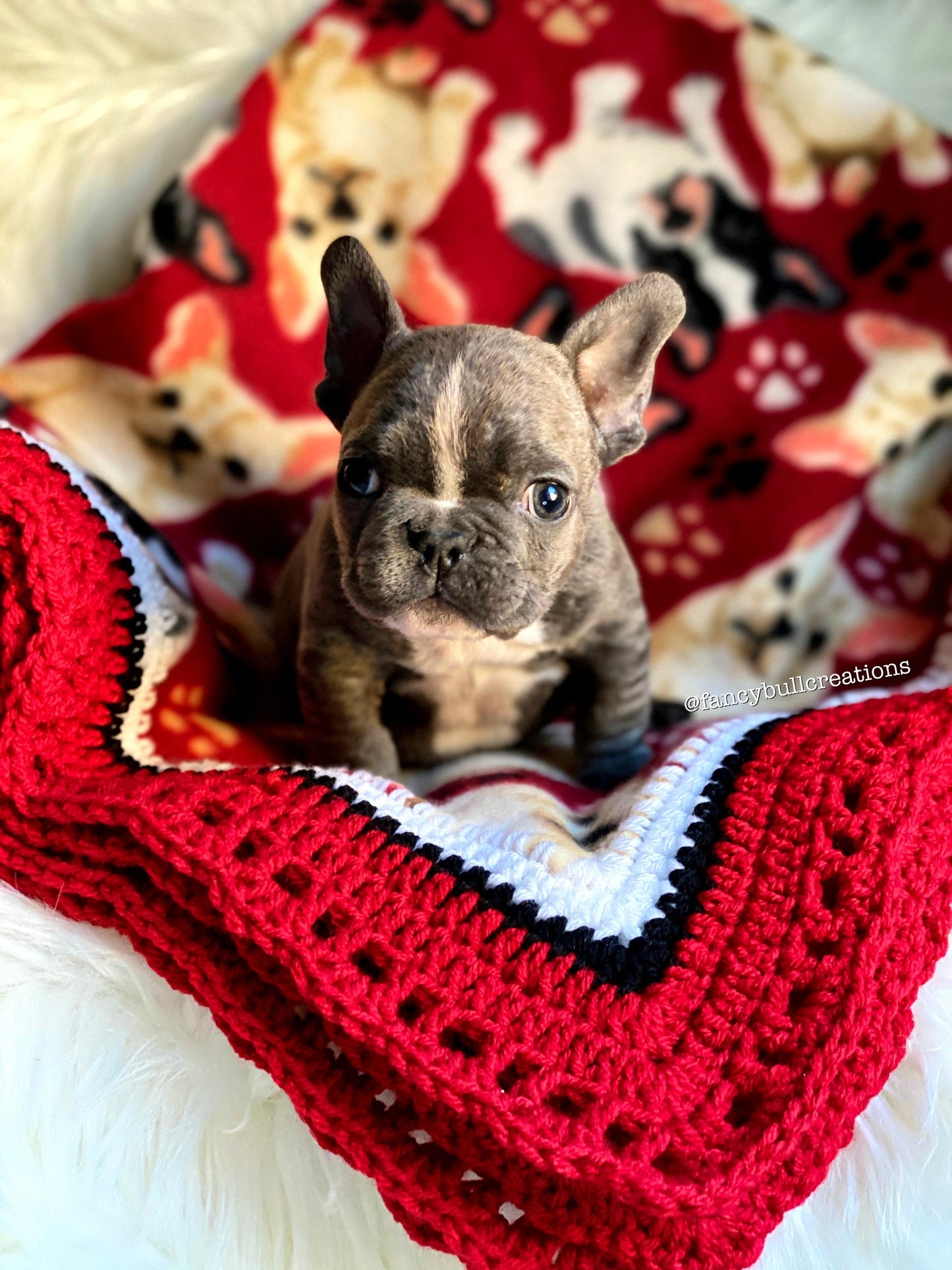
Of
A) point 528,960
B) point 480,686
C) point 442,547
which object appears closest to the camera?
point 528,960

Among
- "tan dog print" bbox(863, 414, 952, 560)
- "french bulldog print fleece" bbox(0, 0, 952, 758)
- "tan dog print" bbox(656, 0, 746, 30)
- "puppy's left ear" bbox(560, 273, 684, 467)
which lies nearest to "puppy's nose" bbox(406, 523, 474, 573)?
"puppy's left ear" bbox(560, 273, 684, 467)

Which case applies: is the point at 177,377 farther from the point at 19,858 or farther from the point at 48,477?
the point at 19,858

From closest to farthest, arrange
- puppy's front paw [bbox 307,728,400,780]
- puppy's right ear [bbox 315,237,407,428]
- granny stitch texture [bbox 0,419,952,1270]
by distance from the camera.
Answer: granny stitch texture [bbox 0,419,952,1270], puppy's right ear [bbox 315,237,407,428], puppy's front paw [bbox 307,728,400,780]

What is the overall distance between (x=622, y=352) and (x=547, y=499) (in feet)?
0.63

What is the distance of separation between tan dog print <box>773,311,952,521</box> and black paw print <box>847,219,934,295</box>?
0.05 meters

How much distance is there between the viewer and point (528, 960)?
0.73 metres

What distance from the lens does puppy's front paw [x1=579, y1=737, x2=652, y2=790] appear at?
1167 mm

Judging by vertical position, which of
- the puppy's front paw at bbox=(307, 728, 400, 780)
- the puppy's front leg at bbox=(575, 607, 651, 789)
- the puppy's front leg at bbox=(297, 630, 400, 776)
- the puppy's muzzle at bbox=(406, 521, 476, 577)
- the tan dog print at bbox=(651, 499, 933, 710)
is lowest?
the tan dog print at bbox=(651, 499, 933, 710)

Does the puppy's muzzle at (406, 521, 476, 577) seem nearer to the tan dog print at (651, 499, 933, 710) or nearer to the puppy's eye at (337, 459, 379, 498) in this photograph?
the puppy's eye at (337, 459, 379, 498)

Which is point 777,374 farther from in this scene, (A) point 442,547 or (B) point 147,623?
(B) point 147,623

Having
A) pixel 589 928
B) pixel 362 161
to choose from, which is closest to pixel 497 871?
pixel 589 928

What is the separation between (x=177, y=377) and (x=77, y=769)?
2.10ft

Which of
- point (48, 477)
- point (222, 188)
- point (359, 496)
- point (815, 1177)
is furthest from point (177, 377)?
point (815, 1177)

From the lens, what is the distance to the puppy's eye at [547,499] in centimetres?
92
